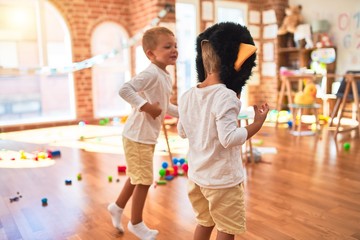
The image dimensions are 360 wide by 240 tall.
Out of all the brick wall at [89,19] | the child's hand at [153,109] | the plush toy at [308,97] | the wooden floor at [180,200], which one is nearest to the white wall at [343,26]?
the plush toy at [308,97]

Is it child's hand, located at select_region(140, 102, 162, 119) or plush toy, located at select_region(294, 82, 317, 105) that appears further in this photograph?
plush toy, located at select_region(294, 82, 317, 105)

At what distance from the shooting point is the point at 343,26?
5.51 metres

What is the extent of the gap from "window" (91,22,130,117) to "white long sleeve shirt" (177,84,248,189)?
446cm

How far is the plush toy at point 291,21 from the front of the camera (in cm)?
595

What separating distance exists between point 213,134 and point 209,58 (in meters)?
0.24

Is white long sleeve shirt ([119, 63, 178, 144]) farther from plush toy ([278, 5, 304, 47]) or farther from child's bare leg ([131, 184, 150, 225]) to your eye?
plush toy ([278, 5, 304, 47])

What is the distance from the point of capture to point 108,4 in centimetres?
557

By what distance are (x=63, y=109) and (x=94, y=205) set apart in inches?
182

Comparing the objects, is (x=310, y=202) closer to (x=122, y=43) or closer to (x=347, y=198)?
(x=347, y=198)

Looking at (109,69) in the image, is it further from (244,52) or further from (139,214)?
(244,52)

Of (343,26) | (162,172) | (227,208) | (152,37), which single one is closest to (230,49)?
(227,208)

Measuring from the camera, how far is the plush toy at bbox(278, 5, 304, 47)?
19.5ft

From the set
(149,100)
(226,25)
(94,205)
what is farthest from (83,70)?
(226,25)

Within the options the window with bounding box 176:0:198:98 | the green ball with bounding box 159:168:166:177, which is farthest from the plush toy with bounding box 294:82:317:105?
the green ball with bounding box 159:168:166:177
